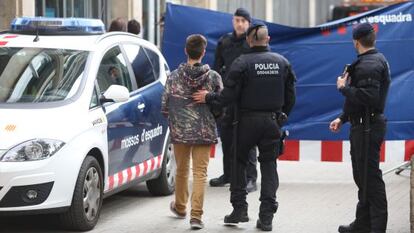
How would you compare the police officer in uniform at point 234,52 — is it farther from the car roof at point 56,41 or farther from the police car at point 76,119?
the car roof at point 56,41

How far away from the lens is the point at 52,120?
314 inches

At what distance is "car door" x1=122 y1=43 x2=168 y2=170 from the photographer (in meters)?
9.51

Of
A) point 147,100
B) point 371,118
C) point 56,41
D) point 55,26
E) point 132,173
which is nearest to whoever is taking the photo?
point 371,118

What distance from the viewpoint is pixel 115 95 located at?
8.59 meters

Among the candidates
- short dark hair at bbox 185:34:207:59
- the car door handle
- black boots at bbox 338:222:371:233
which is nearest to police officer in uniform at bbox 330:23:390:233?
black boots at bbox 338:222:371:233

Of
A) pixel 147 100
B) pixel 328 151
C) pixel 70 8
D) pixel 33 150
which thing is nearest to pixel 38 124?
pixel 33 150

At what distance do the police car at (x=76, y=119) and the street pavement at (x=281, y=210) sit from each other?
305 mm

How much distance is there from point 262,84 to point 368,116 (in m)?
0.94

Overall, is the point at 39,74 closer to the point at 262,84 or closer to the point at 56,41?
the point at 56,41

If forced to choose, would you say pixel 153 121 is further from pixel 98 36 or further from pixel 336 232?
pixel 336 232

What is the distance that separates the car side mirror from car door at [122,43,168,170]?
675 mm

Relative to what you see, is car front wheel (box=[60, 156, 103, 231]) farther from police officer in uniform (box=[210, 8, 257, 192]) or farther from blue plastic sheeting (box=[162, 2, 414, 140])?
blue plastic sheeting (box=[162, 2, 414, 140])

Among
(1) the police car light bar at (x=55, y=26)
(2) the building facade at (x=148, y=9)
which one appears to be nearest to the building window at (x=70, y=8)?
(2) the building facade at (x=148, y=9)

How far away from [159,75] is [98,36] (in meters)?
1.24
